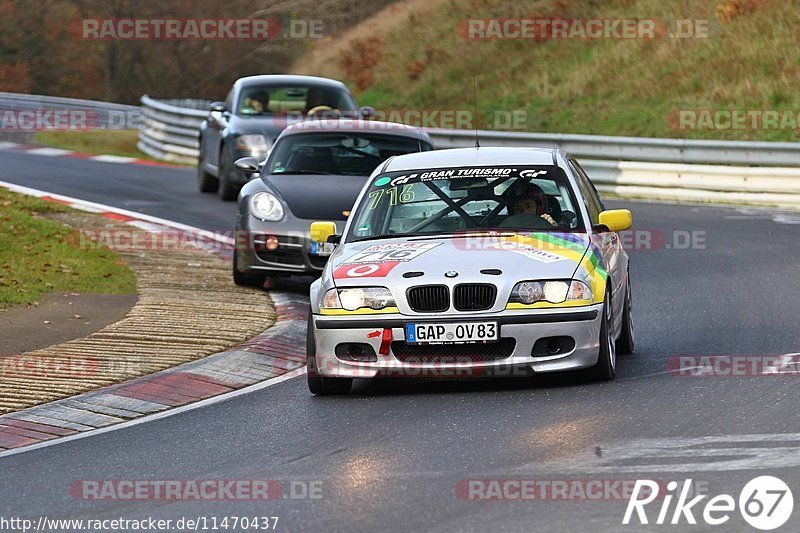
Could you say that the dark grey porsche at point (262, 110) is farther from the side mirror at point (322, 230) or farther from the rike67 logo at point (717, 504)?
the rike67 logo at point (717, 504)

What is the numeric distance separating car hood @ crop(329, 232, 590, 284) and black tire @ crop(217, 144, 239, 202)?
460 inches

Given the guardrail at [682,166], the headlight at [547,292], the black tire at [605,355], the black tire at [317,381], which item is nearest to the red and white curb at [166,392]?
the black tire at [317,381]

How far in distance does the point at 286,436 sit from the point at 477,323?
53.7 inches

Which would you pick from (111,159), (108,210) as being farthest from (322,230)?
(111,159)

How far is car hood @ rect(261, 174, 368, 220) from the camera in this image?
46.1ft

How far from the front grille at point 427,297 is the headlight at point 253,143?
38.8ft

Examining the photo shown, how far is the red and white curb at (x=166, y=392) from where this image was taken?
28.6 ft

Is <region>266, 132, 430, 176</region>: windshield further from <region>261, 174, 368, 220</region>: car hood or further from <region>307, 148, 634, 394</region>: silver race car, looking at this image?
<region>307, 148, 634, 394</region>: silver race car

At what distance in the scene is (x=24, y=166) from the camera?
85.2 ft

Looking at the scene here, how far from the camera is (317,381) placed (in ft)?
31.0

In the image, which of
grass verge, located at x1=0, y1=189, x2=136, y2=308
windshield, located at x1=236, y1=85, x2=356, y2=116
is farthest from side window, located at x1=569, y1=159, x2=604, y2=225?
windshield, located at x1=236, y1=85, x2=356, y2=116

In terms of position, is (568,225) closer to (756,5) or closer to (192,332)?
(192,332)

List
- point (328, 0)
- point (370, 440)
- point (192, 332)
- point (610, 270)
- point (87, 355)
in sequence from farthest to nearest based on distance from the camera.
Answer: point (328, 0) → point (192, 332) → point (87, 355) → point (610, 270) → point (370, 440)

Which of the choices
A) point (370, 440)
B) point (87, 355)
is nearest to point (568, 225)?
point (370, 440)
